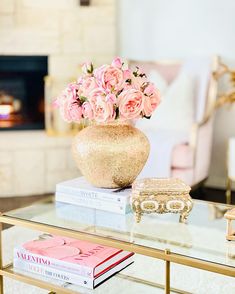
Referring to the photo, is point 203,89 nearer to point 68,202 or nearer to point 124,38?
point 124,38

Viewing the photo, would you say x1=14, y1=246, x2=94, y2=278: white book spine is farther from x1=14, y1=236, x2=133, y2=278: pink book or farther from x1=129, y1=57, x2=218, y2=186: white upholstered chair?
x1=129, y1=57, x2=218, y2=186: white upholstered chair

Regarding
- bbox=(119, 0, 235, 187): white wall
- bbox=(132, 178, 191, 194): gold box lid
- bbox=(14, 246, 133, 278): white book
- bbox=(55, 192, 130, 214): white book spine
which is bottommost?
bbox=(14, 246, 133, 278): white book

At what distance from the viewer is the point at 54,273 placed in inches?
67.0

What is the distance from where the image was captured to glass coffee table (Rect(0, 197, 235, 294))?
1.50 meters

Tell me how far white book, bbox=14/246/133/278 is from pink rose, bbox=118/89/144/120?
468mm

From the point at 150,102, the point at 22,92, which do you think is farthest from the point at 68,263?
the point at 22,92

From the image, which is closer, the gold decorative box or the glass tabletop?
the glass tabletop

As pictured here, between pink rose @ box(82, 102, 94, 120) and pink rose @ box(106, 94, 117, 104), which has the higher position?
pink rose @ box(106, 94, 117, 104)

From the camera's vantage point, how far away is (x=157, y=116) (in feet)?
12.5

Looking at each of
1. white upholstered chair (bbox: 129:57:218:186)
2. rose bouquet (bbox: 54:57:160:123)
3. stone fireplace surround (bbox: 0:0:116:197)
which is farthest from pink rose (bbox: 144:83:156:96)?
stone fireplace surround (bbox: 0:0:116:197)

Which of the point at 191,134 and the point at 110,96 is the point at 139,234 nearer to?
the point at 110,96

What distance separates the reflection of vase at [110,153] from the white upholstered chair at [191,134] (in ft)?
4.98

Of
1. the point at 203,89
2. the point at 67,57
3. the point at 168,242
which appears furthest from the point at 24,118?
the point at 168,242

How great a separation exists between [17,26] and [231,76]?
63.0 inches
